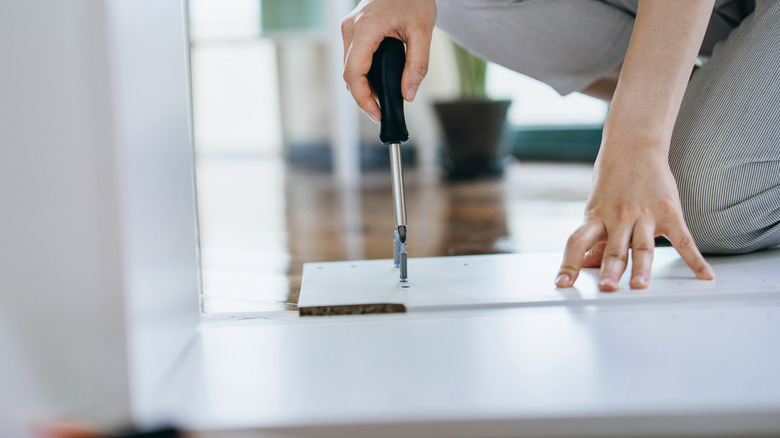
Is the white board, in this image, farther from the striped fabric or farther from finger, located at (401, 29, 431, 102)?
finger, located at (401, 29, 431, 102)

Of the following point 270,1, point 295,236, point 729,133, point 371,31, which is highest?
point 270,1

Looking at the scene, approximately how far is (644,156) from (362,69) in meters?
0.27

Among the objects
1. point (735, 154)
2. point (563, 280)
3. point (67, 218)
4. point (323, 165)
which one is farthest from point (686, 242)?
point (323, 165)

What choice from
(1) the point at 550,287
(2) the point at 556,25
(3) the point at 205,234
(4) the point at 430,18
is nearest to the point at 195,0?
(3) the point at 205,234

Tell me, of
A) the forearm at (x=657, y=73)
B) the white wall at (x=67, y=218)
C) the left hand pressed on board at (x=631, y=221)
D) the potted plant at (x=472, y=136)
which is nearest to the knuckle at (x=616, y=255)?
the left hand pressed on board at (x=631, y=221)

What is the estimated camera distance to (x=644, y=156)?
2.14 feet

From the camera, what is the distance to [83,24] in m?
0.33

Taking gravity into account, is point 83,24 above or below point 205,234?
above

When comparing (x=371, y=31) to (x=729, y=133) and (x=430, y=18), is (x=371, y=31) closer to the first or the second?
(x=430, y=18)

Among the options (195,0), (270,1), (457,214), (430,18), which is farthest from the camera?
(195,0)

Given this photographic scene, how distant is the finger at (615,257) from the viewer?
0.57 metres

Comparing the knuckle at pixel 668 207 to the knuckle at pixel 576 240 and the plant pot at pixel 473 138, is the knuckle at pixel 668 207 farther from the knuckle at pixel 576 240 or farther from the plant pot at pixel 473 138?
the plant pot at pixel 473 138

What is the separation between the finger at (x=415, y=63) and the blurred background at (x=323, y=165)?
0.22 meters

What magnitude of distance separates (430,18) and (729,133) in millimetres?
384
